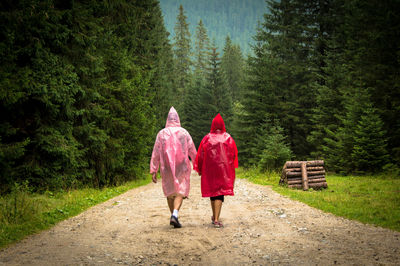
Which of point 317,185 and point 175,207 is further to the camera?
point 317,185

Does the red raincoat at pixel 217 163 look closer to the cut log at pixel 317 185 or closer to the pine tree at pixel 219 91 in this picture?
the cut log at pixel 317 185

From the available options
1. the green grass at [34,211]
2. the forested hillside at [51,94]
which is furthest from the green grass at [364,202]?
the forested hillside at [51,94]

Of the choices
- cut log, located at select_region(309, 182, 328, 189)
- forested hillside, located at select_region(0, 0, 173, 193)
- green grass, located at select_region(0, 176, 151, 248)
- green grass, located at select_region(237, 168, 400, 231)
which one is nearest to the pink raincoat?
green grass, located at select_region(0, 176, 151, 248)

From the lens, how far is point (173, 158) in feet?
21.2

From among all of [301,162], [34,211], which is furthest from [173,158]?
[301,162]

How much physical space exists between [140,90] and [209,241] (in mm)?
11774

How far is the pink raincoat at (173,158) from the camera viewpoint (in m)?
6.37

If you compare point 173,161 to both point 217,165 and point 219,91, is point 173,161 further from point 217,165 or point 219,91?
point 219,91

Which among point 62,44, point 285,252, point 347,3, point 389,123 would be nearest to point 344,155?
point 389,123

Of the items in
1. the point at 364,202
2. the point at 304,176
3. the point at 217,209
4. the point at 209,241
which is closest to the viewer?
the point at 209,241

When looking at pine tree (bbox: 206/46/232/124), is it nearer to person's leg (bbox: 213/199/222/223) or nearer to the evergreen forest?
the evergreen forest

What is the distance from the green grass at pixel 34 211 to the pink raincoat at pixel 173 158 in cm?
246

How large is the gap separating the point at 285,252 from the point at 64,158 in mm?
7299

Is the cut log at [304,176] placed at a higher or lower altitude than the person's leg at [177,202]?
lower
